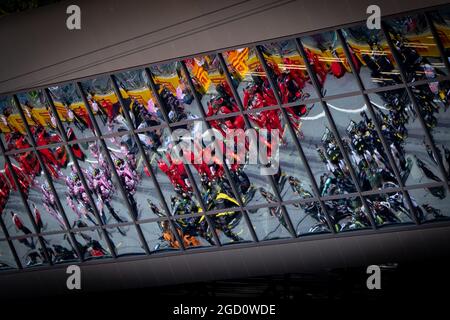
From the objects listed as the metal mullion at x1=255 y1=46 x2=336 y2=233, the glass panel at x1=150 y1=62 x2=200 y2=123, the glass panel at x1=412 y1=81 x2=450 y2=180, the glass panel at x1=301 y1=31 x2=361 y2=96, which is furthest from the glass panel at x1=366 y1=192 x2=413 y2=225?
the glass panel at x1=150 y1=62 x2=200 y2=123

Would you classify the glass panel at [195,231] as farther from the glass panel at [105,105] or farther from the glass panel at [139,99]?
the glass panel at [105,105]

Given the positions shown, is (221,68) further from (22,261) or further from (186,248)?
(22,261)

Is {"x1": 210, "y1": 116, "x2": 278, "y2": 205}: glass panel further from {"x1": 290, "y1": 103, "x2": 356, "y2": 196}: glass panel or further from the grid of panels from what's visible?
{"x1": 290, "y1": 103, "x2": 356, "y2": 196}: glass panel

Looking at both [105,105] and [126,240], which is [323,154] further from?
[126,240]

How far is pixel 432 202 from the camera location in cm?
1625

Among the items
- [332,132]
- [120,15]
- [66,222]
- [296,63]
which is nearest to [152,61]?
[120,15]

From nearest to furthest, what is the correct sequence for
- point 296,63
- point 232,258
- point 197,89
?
point 296,63, point 197,89, point 232,258

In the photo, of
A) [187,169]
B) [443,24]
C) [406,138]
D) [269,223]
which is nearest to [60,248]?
[187,169]

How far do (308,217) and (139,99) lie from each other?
4746 millimetres

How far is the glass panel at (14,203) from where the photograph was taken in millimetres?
19609

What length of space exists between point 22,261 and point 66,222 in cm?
214

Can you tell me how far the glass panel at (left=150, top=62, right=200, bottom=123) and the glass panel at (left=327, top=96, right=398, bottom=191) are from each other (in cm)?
317

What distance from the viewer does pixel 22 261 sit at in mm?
20766

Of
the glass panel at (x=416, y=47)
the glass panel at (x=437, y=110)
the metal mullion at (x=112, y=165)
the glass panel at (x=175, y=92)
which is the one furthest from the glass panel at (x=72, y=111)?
the glass panel at (x=437, y=110)
